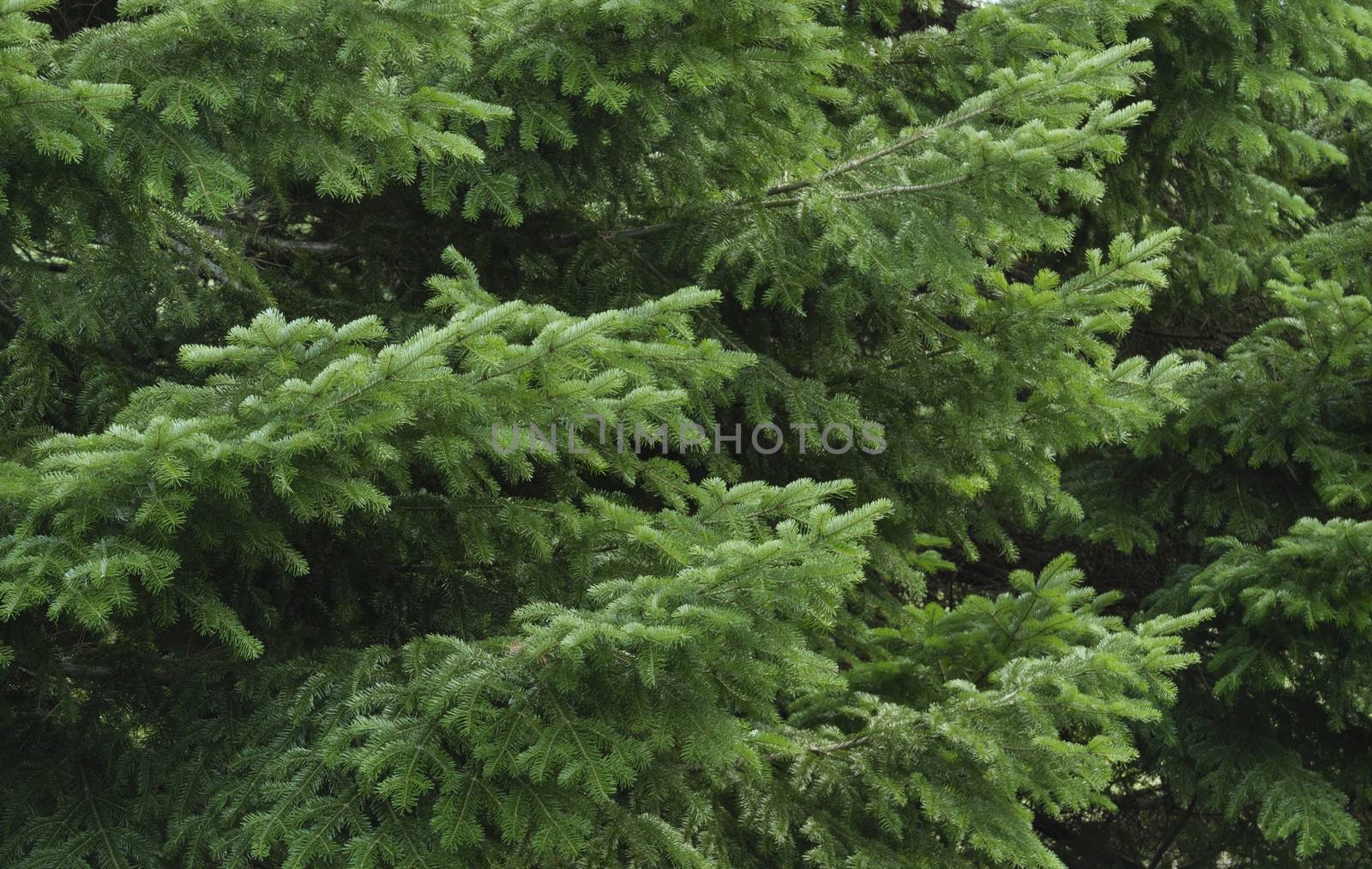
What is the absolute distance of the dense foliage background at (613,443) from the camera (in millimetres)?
2791

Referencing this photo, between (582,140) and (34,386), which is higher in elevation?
(582,140)

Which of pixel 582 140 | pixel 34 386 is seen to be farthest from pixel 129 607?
Result: pixel 582 140

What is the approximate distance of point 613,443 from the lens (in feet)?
11.8

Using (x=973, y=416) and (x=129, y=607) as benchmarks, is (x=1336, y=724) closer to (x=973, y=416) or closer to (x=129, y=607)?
(x=973, y=416)

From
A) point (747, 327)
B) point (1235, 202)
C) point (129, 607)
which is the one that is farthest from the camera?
point (1235, 202)

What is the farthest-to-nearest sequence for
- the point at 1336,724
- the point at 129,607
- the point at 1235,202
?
1. the point at 1235,202
2. the point at 1336,724
3. the point at 129,607

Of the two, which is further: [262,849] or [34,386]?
[34,386]

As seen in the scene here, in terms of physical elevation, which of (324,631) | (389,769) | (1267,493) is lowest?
(1267,493)

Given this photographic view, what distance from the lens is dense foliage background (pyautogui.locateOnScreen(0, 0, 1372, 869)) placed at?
2.79 meters

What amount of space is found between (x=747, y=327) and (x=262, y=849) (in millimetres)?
2654

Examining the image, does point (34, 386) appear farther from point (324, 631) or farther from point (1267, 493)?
point (1267, 493)

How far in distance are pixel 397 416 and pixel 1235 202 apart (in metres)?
5.44

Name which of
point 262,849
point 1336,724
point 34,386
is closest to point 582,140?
point 34,386

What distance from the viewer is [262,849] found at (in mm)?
2750
